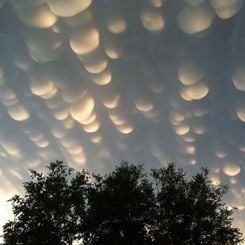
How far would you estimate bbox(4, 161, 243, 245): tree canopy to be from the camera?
35906 mm

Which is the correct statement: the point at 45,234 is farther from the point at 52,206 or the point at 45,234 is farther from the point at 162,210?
the point at 162,210

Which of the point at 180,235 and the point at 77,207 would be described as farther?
the point at 77,207

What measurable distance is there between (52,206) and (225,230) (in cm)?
1730

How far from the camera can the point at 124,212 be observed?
36.3 m

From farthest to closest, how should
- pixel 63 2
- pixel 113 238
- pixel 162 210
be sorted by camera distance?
pixel 162 210 → pixel 113 238 → pixel 63 2

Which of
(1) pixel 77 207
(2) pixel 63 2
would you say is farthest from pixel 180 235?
(2) pixel 63 2

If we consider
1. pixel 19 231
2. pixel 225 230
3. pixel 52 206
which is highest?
pixel 225 230

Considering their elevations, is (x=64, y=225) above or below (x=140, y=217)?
below

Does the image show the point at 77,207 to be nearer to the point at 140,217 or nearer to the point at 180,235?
the point at 140,217

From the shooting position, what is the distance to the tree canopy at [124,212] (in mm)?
35906

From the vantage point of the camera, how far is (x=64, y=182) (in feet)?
131

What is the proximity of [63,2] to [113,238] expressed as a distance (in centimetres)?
2267

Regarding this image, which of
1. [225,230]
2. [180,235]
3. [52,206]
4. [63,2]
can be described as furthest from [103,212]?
[63,2]

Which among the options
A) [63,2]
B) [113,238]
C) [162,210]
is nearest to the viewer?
[63,2]
